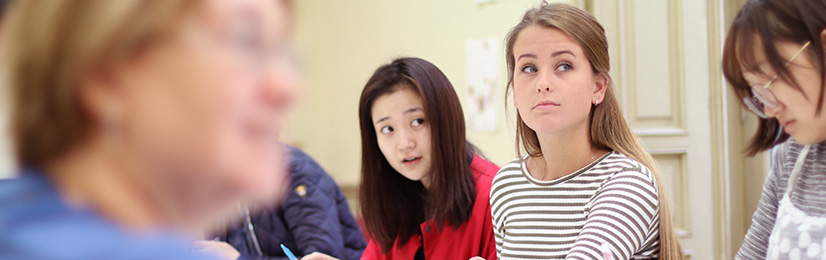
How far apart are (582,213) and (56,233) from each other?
3.40 feet

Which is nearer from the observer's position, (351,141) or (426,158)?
(426,158)

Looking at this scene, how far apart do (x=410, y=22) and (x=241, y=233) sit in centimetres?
263

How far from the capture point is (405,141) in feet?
5.53

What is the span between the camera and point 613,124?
1.27 m

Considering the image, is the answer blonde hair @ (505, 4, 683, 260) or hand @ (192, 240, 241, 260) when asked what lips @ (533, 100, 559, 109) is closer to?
blonde hair @ (505, 4, 683, 260)

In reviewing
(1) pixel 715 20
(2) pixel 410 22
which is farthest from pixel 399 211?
(2) pixel 410 22

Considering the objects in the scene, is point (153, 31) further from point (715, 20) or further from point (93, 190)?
point (715, 20)

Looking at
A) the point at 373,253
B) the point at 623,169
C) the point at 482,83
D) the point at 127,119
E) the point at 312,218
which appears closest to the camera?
the point at 127,119

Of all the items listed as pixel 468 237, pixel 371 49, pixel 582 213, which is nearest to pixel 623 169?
pixel 582 213

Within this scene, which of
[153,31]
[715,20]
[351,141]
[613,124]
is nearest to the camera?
[153,31]

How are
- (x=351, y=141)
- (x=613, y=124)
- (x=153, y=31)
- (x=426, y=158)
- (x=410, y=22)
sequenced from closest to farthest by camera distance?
(x=153, y=31) < (x=613, y=124) < (x=426, y=158) < (x=410, y=22) < (x=351, y=141)

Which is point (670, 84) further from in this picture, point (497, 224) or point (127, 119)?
point (127, 119)

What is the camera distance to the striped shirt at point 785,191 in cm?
103

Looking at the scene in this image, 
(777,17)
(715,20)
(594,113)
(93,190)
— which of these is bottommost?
(93,190)
